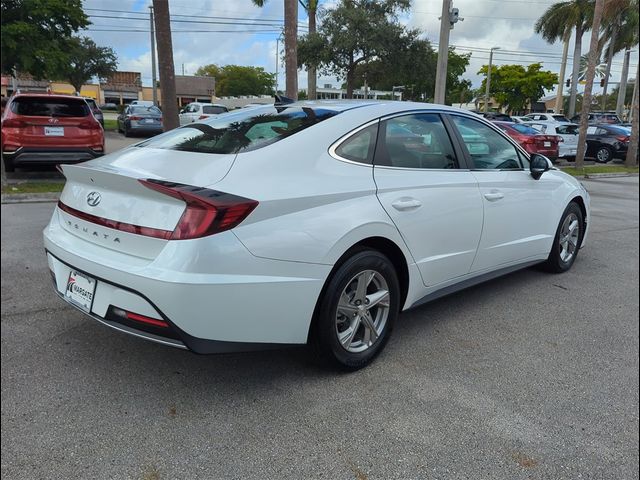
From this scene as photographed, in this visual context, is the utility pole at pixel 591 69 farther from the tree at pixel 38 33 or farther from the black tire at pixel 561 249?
the tree at pixel 38 33

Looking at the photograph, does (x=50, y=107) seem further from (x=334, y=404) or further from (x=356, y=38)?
(x=356, y=38)

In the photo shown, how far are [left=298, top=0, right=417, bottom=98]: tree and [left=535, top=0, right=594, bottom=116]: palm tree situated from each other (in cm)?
1220

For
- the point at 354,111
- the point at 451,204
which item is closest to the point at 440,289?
the point at 451,204

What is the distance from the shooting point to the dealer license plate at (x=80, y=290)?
2522mm

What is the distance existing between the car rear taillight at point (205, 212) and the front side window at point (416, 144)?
1.05 m

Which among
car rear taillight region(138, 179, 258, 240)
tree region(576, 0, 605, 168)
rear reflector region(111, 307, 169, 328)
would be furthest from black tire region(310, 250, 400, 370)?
tree region(576, 0, 605, 168)

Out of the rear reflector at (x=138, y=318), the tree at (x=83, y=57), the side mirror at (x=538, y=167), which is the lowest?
the rear reflector at (x=138, y=318)

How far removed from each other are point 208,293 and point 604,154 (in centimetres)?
2179

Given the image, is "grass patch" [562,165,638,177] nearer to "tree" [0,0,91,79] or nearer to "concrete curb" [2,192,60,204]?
"concrete curb" [2,192,60,204]

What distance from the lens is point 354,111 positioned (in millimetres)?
3098

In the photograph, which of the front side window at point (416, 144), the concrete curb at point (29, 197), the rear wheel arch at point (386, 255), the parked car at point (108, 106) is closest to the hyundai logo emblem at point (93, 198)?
the rear wheel arch at point (386, 255)

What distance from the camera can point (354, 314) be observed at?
9.38ft

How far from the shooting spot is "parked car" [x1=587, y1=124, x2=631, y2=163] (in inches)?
778

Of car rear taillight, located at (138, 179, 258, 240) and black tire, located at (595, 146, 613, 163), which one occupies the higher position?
car rear taillight, located at (138, 179, 258, 240)
